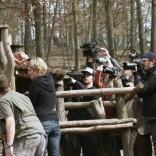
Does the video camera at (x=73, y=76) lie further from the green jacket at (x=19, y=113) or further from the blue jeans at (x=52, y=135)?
the green jacket at (x=19, y=113)

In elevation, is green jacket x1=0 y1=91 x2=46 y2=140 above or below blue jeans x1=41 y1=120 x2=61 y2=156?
above

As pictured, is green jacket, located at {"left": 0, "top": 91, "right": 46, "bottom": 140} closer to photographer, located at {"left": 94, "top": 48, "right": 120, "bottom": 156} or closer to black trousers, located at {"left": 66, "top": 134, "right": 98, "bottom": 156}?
black trousers, located at {"left": 66, "top": 134, "right": 98, "bottom": 156}

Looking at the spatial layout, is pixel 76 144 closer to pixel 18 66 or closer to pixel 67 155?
pixel 67 155

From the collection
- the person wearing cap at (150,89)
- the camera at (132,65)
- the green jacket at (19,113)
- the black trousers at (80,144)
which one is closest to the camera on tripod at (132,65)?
the camera at (132,65)

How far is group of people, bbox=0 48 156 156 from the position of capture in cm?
439

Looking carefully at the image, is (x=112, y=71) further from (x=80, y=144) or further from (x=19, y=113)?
(x=19, y=113)

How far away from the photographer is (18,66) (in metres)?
6.43

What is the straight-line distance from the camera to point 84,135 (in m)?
6.38

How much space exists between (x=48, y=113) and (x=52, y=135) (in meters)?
0.38

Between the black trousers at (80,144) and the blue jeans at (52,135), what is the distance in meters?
0.89

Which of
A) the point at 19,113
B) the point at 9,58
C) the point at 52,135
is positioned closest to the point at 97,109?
the point at 52,135

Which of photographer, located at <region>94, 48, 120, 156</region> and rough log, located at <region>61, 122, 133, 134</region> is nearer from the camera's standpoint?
rough log, located at <region>61, 122, 133, 134</region>

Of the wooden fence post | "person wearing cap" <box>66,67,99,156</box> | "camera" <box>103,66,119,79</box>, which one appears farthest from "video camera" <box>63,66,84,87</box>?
the wooden fence post

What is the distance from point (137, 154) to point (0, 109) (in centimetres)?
300
